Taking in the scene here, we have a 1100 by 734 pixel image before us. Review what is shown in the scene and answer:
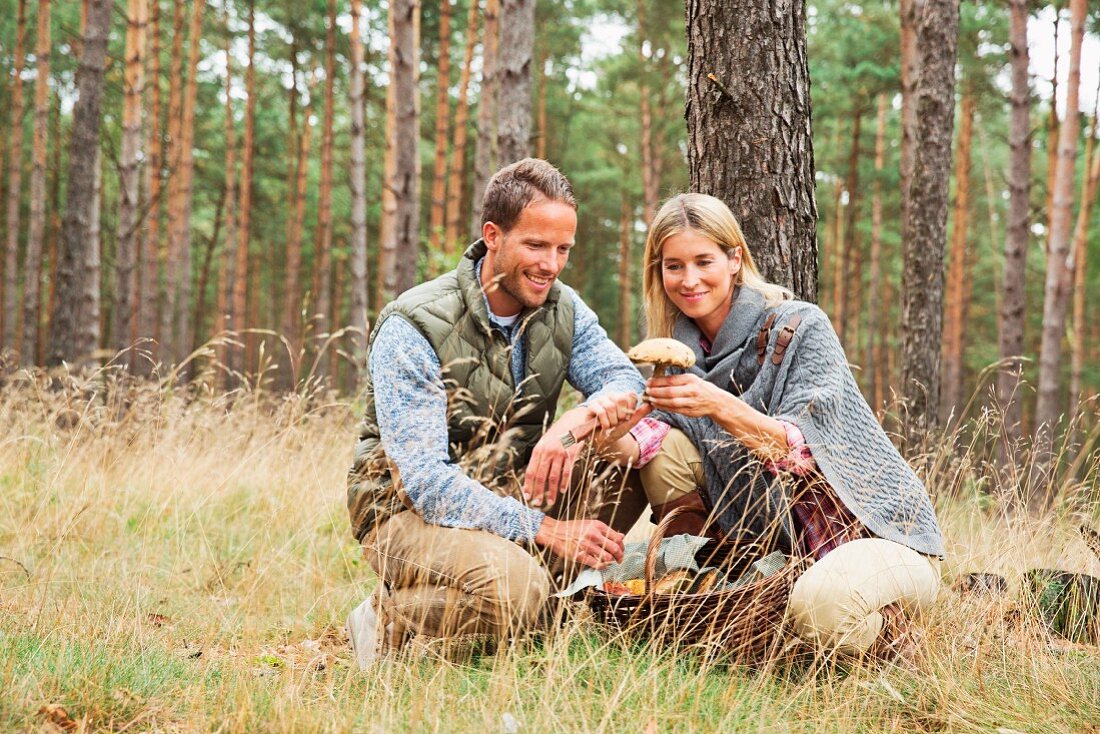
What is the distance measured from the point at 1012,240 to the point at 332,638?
27.0 ft

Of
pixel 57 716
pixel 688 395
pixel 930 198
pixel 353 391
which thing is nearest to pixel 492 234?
pixel 688 395

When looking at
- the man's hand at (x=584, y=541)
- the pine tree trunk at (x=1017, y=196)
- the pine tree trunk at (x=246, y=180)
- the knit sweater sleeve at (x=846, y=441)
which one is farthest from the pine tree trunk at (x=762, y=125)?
the pine tree trunk at (x=246, y=180)

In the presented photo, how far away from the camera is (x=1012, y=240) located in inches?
348

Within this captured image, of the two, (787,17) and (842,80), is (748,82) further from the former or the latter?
(842,80)

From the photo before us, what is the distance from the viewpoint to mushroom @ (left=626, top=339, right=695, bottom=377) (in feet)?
8.28

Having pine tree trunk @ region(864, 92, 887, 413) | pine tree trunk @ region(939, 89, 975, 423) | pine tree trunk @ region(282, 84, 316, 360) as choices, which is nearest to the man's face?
pine tree trunk @ region(282, 84, 316, 360)

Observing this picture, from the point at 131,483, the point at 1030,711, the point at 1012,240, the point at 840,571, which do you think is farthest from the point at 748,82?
the point at 1012,240

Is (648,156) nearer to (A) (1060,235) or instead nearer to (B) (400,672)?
(A) (1060,235)

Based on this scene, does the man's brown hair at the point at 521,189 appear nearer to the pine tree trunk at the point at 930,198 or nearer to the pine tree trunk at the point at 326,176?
the pine tree trunk at the point at 930,198

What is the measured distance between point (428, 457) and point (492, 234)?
0.78 meters

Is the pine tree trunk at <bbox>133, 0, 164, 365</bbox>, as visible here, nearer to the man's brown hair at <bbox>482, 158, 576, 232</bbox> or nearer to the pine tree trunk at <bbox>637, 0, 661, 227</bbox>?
the pine tree trunk at <bbox>637, 0, 661, 227</bbox>

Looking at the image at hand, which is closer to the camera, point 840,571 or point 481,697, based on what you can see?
point 481,697

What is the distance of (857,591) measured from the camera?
2422 millimetres

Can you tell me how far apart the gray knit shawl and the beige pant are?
10 cm
